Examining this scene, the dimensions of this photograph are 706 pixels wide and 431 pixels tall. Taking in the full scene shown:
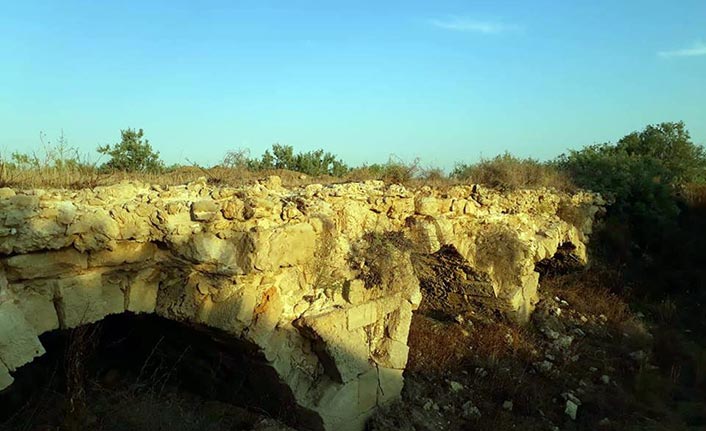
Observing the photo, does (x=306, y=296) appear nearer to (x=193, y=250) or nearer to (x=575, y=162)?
(x=193, y=250)

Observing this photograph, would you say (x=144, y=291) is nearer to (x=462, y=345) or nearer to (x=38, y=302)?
(x=38, y=302)

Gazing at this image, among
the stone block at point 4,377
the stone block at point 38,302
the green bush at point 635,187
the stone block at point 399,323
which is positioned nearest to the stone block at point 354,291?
the stone block at point 399,323

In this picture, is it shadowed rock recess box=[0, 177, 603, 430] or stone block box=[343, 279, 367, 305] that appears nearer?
shadowed rock recess box=[0, 177, 603, 430]

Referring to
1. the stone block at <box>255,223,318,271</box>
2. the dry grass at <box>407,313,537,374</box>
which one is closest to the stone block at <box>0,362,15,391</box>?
the stone block at <box>255,223,318,271</box>

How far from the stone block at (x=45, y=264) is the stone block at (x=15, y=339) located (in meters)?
0.20

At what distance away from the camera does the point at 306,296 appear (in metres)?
4.80

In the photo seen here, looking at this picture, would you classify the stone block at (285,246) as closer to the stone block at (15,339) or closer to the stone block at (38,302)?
the stone block at (38,302)

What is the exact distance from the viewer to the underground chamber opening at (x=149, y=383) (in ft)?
13.6

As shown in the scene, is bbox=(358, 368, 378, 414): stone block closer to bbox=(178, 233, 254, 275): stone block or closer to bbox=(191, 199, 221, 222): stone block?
bbox=(178, 233, 254, 275): stone block

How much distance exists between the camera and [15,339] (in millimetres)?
3113

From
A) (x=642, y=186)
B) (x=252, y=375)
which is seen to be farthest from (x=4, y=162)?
(x=642, y=186)

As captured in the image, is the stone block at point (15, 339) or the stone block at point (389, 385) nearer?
the stone block at point (15, 339)

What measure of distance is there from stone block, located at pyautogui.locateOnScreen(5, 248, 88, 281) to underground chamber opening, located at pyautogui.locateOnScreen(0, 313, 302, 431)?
56 cm

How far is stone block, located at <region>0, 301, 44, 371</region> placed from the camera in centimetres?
307
